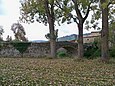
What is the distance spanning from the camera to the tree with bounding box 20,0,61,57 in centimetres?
3150

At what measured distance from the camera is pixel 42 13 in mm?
33969

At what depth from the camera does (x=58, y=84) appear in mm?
9539

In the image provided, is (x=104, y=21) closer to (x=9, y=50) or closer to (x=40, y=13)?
(x=40, y=13)

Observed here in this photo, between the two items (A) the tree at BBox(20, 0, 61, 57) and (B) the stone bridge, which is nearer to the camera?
(A) the tree at BBox(20, 0, 61, 57)

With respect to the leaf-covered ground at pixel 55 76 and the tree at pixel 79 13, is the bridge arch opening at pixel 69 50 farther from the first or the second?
the leaf-covered ground at pixel 55 76

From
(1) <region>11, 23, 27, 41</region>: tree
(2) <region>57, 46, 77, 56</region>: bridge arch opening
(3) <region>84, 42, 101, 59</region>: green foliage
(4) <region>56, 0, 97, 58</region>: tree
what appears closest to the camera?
(4) <region>56, 0, 97, 58</region>: tree

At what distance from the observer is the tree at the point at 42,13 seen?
103ft

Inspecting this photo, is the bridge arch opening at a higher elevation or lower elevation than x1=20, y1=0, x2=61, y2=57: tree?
lower

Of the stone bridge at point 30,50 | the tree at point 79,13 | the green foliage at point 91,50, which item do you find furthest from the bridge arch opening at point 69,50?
the tree at point 79,13

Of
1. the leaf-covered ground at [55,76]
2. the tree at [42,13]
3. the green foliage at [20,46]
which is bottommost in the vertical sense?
the leaf-covered ground at [55,76]

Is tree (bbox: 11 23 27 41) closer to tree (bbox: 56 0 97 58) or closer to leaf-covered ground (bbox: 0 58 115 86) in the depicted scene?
tree (bbox: 56 0 97 58)

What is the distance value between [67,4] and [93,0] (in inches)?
152

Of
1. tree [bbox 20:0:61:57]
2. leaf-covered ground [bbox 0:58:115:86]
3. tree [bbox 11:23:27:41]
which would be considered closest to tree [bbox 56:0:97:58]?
tree [bbox 20:0:61:57]

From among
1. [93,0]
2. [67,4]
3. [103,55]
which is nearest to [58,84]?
[103,55]
